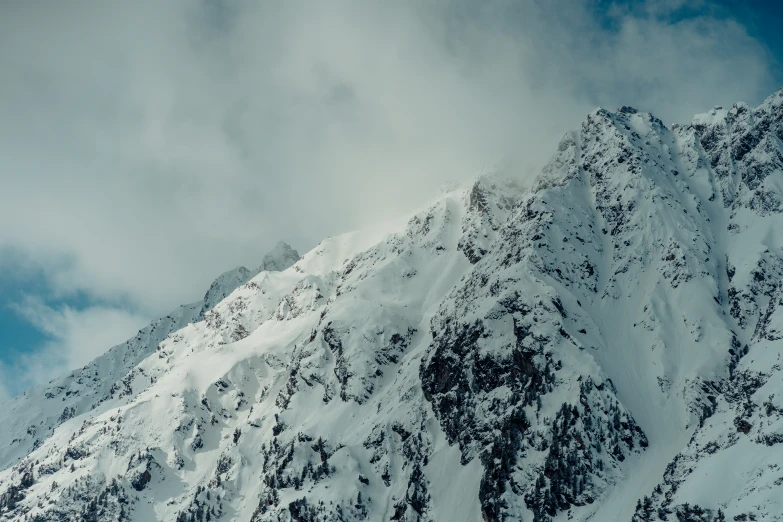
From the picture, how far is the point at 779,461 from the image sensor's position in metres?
96.9

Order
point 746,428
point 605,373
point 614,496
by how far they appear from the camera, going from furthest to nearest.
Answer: point 605,373, point 614,496, point 746,428

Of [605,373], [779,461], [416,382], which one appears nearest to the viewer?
[779,461]

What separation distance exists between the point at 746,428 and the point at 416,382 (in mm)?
89622

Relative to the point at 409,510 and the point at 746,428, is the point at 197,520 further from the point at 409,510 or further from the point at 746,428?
the point at 746,428

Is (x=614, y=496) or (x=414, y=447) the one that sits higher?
(x=414, y=447)

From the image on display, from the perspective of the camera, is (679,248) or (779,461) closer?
(779,461)

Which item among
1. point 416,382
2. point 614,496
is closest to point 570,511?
point 614,496

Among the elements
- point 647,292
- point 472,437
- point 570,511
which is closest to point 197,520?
point 472,437

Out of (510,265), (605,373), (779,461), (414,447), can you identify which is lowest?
(779,461)

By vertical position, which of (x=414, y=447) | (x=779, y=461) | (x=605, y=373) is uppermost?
(x=414, y=447)

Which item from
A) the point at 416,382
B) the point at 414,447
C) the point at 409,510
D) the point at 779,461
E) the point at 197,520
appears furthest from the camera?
the point at 197,520

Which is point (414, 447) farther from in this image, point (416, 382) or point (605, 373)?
point (605, 373)

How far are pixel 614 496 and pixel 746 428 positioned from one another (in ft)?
95.3

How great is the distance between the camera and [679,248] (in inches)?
6767
